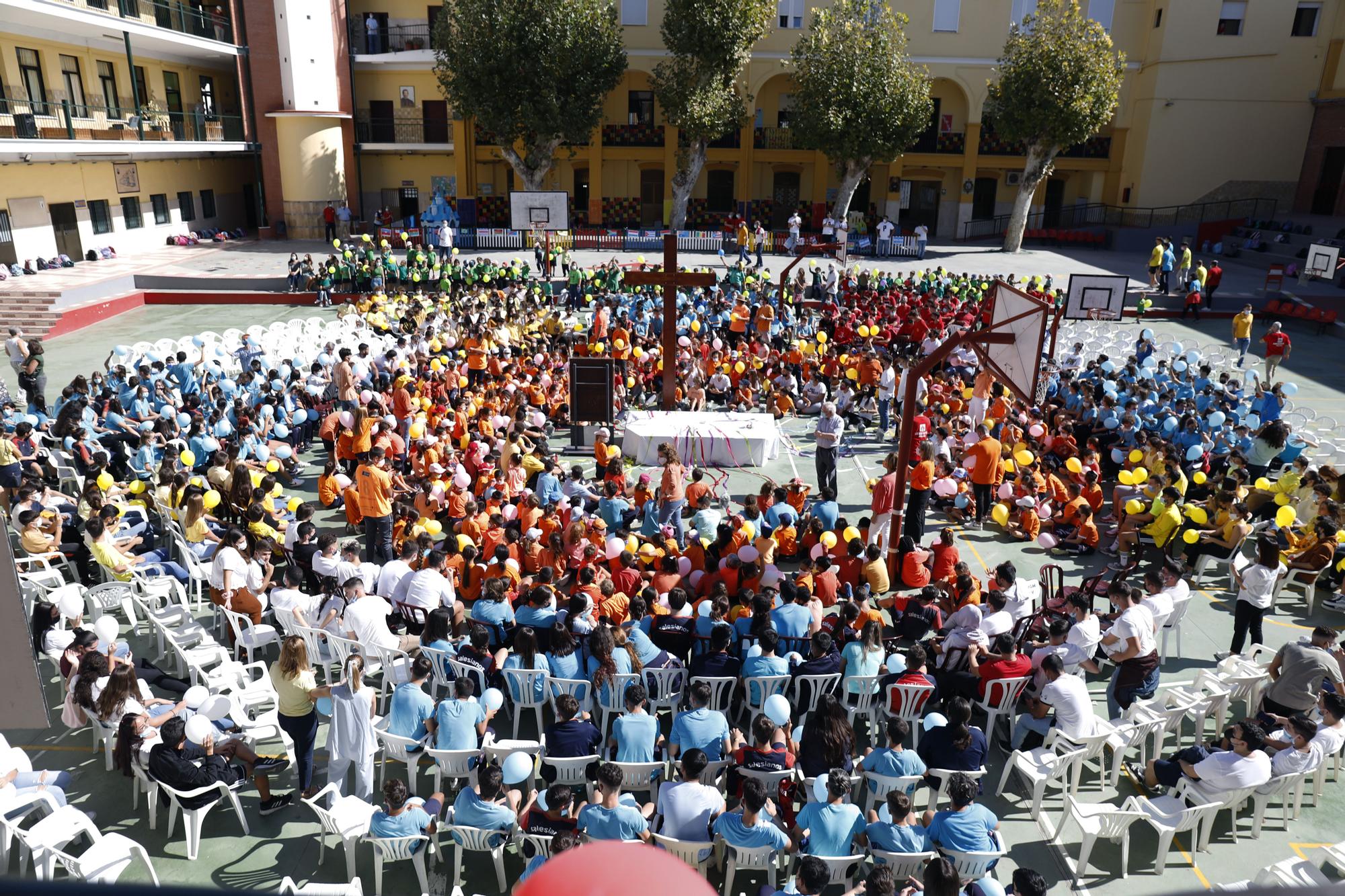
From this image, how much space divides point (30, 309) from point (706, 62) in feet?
77.1

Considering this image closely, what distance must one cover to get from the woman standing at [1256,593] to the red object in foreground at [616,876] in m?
9.06

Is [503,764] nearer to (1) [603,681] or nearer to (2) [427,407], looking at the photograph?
(1) [603,681]

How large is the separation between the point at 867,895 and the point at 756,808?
960 mm

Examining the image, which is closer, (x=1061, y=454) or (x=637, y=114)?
(x=1061, y=454)

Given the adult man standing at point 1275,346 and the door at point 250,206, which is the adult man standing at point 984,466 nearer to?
the adult man standing at point 1275,346

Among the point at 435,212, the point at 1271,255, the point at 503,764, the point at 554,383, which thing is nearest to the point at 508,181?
the point at 435,212

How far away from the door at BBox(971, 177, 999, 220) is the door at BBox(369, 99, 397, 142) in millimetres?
26274

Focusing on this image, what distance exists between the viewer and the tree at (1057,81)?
Answer: 31953 mm

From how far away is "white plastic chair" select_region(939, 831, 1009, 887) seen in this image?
576 centimetres

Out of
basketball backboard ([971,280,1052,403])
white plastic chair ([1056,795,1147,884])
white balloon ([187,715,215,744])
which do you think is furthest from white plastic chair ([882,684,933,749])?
white balloon ([187,715,215,744])

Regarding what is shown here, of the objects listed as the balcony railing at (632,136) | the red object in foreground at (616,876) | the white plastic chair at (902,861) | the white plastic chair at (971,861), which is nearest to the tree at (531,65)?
the balcony railing at (632,136)

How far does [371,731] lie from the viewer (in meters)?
6.77

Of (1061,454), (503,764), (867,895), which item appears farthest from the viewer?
(1061,454)

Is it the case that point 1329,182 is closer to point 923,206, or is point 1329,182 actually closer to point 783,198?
point 923,206
